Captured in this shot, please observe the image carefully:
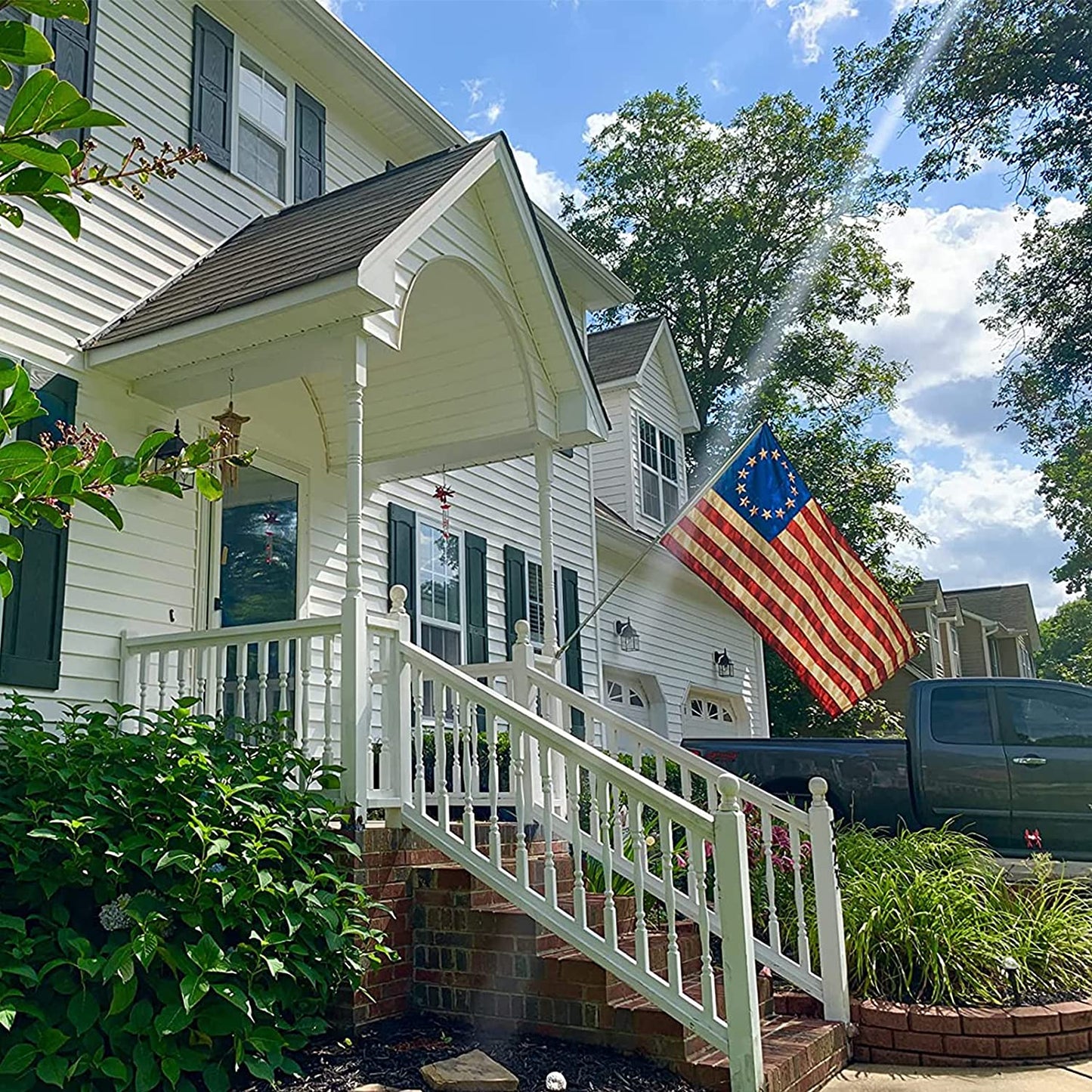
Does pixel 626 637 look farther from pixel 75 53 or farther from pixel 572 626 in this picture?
pixel 75 53

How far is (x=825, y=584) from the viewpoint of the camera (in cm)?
833

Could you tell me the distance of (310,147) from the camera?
347 inches

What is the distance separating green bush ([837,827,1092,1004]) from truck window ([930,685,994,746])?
167 centimetres

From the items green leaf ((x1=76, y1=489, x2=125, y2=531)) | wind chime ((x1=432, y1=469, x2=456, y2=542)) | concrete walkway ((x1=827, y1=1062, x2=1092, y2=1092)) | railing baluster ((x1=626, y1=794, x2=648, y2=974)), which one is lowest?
concrete walkway ((x1=827, y1=1062, x2=1092, y2=1092))

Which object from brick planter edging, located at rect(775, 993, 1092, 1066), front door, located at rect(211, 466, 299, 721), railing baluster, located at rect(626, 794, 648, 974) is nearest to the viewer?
railing baluster, located at rect(626, 794, 648, 974)

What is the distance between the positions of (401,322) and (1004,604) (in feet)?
121

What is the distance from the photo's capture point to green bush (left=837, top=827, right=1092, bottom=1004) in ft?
18.7

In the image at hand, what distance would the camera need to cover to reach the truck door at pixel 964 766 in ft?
26.1

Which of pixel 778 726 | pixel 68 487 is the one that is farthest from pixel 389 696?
pixel 778 726

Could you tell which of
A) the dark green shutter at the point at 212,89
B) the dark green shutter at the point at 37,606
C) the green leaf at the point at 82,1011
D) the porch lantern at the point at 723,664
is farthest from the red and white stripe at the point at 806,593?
the porch lantern at the point at 723,664

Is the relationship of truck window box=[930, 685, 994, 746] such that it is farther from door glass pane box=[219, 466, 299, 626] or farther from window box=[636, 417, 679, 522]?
window box=[636, 417, 679, 522]

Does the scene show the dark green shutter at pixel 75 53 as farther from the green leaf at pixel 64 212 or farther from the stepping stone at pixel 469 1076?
the stepping stone at pixel 469 1076

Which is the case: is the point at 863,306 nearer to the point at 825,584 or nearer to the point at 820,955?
the point at 825,584

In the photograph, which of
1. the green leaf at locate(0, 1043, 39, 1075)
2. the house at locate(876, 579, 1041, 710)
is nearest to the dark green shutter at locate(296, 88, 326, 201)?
the green leaf at locate(0, 1043, 39, 1075)
